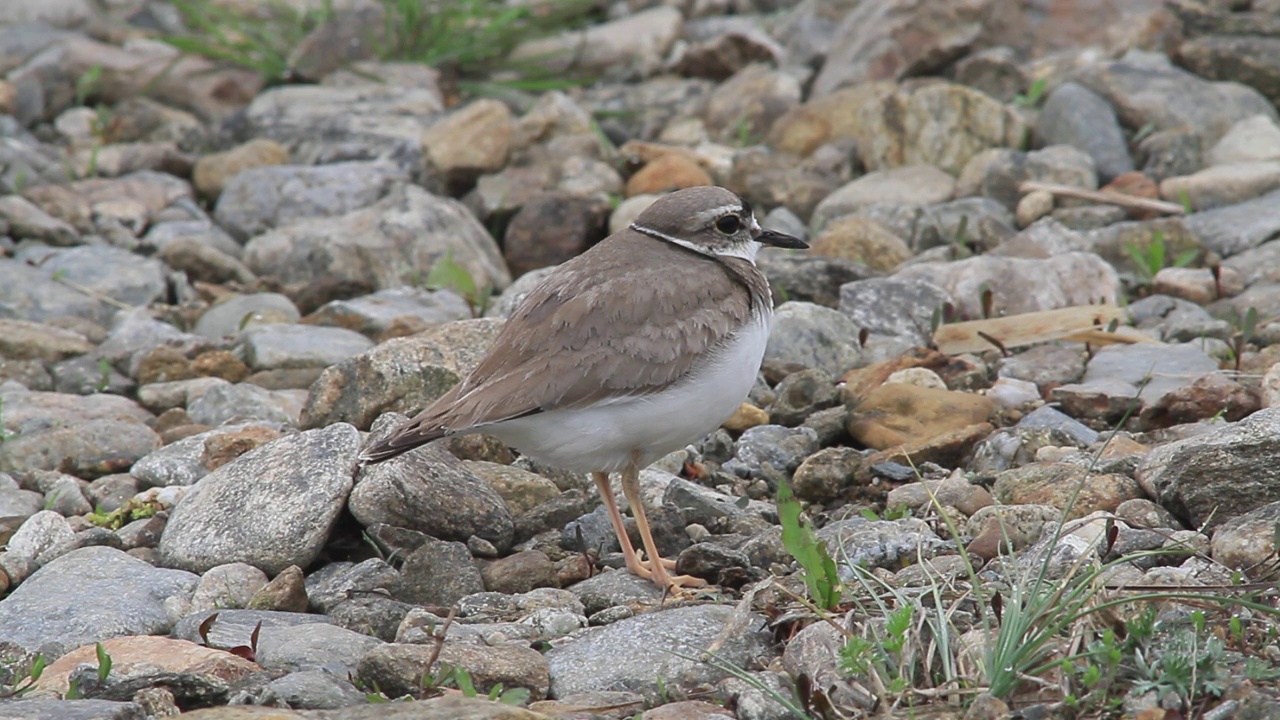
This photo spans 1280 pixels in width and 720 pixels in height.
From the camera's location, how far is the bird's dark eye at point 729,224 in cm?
631

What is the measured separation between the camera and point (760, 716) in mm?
4301

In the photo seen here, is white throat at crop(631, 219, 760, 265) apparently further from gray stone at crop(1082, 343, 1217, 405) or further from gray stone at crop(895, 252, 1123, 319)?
gray stone at crop(895, 252, 1123, 319)

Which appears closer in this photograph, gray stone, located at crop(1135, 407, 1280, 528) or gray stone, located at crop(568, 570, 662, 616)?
gray stone, located at crop(1135, 407, 1280, 528)

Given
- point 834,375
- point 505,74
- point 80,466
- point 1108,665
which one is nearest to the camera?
point 1108,665

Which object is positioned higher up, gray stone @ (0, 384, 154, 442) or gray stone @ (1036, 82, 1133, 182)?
gray stone @ (0, 384, 154, 442)

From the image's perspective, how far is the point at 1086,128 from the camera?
1052 cm

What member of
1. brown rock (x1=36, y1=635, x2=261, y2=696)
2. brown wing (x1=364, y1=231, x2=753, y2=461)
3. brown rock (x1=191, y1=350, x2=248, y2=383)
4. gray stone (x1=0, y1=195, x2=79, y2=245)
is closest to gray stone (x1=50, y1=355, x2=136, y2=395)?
brown rock (x1=191, y1=350, x2=248, y2=383)

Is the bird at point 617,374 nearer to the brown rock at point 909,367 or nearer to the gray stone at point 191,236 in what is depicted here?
the brown rock at point 909,367

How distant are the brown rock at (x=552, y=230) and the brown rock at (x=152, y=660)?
545 centimetres

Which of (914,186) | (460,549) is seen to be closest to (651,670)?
(460,549)

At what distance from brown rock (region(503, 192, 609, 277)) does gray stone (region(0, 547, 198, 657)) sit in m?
4.80

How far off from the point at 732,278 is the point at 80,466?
3177 millimetres

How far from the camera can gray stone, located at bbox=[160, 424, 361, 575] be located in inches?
223

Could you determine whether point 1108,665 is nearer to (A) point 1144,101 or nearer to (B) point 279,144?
(A) point 1144,101
